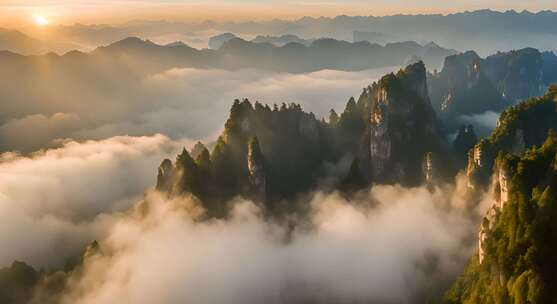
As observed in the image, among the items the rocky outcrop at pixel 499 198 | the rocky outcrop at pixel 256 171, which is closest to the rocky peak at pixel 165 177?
the rocky outcrop at pixel 256 171

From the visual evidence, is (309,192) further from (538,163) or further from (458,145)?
(538,163)

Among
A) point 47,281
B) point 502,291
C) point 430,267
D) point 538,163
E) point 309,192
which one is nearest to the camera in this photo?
point 502,291

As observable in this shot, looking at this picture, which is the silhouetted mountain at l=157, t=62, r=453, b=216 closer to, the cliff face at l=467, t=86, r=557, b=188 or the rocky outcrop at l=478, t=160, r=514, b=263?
the cliff face at l=467, t=86, r=557, b=188

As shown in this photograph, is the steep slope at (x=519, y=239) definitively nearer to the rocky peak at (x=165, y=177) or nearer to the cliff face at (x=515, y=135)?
the cliff face at (x=515, y=135)

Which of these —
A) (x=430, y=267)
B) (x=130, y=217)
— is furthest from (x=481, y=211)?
(x=130, y=217)

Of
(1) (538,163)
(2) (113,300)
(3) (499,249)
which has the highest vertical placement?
(1) (538,163)

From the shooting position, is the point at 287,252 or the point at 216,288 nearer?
the point at 216,288
